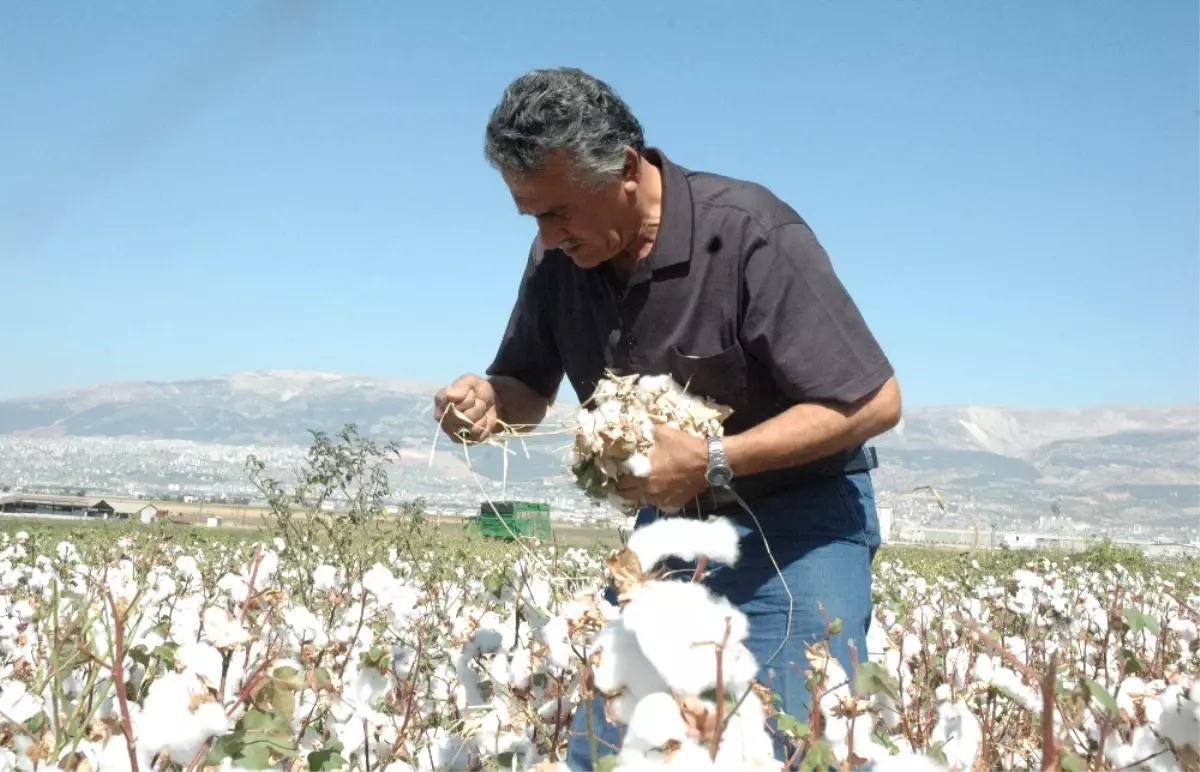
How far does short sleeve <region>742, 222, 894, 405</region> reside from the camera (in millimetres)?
2480

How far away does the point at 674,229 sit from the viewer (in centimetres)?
276

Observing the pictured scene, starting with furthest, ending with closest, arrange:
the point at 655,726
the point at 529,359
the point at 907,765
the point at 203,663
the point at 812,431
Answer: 1. the point at 529,359
2. the point at 812,431
3. the point at 203,663
4. the point at 907,765
5. the point at 655,726

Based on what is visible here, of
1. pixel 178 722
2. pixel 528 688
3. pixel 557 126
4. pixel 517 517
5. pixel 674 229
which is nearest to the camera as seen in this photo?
pixel 178 722

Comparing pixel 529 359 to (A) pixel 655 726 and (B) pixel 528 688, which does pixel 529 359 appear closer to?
(B) pixel 528 688

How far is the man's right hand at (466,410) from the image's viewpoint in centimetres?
281

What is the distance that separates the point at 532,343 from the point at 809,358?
3.43 feet

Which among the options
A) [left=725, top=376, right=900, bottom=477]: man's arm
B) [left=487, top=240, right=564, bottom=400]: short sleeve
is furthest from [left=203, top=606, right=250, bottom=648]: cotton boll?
[left=487, top=240, right=564, bottom=400]: short sleeve

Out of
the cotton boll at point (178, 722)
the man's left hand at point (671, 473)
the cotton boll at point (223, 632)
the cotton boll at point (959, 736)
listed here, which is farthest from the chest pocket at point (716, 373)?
the cotton boll at point (178, 722)

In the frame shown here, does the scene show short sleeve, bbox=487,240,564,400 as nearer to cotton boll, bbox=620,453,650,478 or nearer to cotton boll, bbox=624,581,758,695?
cotton boll, bbox=620,453,650,478

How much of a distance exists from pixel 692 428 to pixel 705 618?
5.16 feet

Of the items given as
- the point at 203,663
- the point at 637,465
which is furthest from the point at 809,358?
the point at 203,663

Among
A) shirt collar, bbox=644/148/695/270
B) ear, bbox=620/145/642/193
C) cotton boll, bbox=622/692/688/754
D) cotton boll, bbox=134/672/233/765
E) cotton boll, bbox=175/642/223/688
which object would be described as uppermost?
ear, bbox=620/145/642/193

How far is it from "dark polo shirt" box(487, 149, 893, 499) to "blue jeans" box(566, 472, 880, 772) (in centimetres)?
13

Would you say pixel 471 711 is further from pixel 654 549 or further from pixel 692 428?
pixel 654 549
